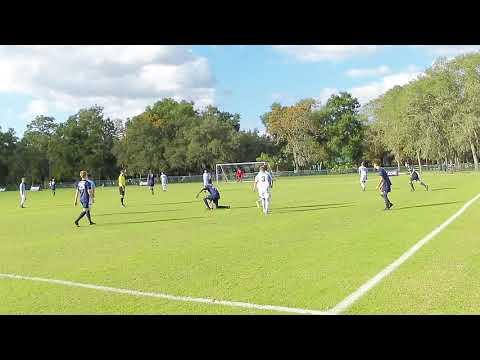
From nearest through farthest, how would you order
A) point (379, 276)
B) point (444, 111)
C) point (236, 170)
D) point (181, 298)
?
1. point (181, 298)
2. point (379, 276)
3. point (444, 111)
4. point (236, 170)

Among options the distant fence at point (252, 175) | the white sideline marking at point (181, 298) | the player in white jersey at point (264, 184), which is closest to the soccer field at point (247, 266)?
the white sideline marking at point (181, 298)

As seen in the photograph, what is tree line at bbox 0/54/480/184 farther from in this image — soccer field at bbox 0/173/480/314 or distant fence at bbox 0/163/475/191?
soccer field at bbox 0/173/480/314

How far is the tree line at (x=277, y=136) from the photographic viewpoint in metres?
67.0

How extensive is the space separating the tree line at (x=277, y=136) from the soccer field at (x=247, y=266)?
5626 cm

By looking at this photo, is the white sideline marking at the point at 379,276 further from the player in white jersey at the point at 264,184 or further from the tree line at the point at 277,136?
the tree line at the point at 277,136

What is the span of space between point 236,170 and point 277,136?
30216mm

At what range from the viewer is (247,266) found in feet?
27.4

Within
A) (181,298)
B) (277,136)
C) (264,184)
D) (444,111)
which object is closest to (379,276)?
(181,298)

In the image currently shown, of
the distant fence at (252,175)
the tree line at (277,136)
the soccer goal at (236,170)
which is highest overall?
the tree line at (277,136)

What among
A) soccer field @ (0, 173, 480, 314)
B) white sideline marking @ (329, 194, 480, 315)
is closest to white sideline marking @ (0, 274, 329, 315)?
soccer field @ (0, 173, 480, 314)

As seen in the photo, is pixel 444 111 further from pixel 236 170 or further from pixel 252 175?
pixel 236 170

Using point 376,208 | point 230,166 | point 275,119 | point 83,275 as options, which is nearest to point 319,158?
point 275,119
